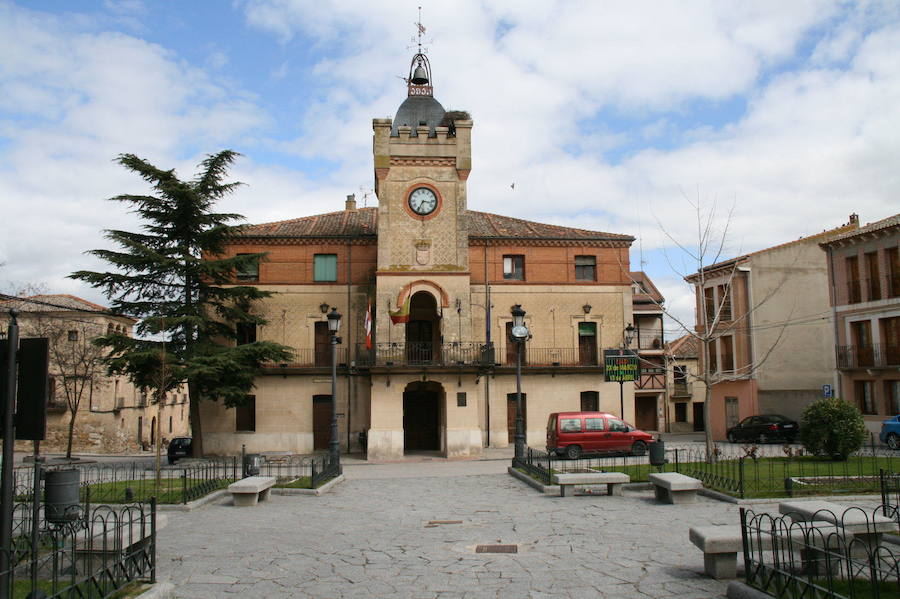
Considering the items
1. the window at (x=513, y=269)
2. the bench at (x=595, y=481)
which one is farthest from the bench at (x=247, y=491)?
the window at (x=513, y=269)

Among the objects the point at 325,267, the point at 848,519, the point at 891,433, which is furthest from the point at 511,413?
the point at 848,519

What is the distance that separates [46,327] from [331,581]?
34871mm

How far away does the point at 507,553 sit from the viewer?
35.5 ft

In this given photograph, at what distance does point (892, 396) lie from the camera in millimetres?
31500

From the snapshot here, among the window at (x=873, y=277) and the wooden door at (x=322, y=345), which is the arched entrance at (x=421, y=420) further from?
the window at (x=873, y=277)

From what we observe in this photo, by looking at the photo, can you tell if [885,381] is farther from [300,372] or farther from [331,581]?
[331,581]

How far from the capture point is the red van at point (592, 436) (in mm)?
27625

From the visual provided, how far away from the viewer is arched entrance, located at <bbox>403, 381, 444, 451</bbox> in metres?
34.4

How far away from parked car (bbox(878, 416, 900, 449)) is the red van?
8.90 metres

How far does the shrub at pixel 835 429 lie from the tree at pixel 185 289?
19784mm

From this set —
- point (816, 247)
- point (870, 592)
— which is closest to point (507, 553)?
point (870, 592)

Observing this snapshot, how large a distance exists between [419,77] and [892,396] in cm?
2592

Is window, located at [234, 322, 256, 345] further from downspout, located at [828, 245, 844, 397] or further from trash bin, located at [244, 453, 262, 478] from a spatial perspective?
downspout, located at [828, 245, 844, 397]

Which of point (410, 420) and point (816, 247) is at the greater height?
point (816, 247)
